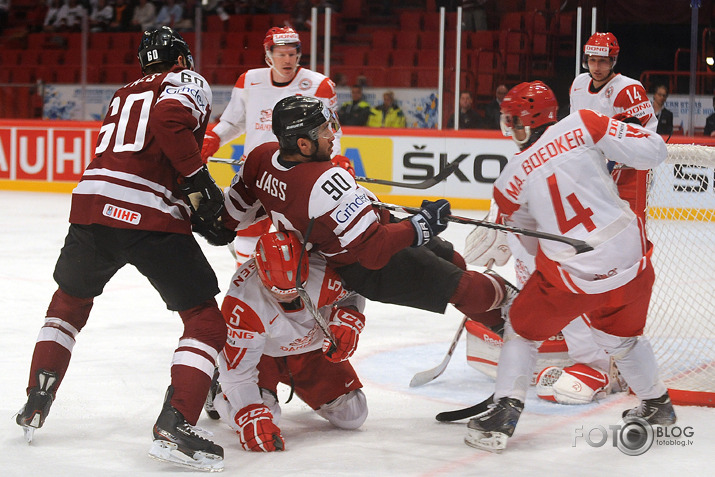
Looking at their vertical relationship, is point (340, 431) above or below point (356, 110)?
below

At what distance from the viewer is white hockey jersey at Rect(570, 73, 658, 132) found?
4.77 m

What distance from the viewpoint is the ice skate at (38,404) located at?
2.81 metres

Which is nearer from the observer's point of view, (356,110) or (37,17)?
(356,110)

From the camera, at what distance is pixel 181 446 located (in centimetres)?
259

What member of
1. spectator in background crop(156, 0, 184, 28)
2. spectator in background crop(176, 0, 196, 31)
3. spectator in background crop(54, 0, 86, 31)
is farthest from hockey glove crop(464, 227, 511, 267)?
spectator in background crop(54, 0, 86, 31)

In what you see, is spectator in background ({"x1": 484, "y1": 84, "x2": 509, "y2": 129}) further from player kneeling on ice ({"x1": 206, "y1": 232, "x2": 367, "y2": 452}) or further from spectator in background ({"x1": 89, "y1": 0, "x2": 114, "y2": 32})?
player kneeling on ice ({"x1": 206, "y1": 232, "x2": 367, "y2": 452})

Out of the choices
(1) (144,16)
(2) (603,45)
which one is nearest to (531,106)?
(2) (603,45)

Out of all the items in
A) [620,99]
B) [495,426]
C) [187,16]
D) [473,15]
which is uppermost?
[187,16]

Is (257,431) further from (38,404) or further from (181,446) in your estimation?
(38,404)

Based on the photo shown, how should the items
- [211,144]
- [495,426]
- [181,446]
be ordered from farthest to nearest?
[211,144]
[495,426]
[181,446]

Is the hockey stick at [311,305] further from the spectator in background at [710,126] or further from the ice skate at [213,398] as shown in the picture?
the spectator in background at [710,126]

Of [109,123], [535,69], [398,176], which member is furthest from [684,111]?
[109,123]

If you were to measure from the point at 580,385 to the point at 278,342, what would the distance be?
110cm

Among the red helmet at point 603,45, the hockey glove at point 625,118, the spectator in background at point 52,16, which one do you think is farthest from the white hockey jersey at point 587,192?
the spectator in background at point 52,16
